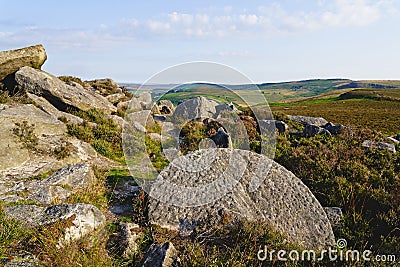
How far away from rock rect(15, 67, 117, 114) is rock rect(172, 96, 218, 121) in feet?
17.5

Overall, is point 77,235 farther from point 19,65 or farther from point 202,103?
point 202,103

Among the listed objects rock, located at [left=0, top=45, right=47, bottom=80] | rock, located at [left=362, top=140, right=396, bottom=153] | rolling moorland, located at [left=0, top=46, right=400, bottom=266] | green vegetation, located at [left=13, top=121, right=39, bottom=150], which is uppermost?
rock, located at [left=0, top=45, right=47, bottom=80]

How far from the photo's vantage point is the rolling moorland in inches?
235

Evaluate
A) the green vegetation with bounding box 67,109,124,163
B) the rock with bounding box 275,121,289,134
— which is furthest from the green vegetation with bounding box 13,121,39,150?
the rock with bounding box 275,121,289,134

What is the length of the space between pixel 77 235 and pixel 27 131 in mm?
6350

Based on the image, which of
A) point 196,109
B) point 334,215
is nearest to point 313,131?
point 196,109

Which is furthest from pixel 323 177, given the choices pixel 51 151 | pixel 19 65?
pixel 19 65

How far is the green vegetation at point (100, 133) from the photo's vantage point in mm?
12812

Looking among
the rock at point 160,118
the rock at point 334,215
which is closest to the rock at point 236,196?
the rock at point 334,215

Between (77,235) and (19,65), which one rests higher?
(19,65)

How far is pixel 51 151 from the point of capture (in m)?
10.7

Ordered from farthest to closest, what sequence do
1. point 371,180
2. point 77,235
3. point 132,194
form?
point 371,180, point 132,194, point 77,235

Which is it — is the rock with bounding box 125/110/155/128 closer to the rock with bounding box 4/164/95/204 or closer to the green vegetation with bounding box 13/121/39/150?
the green vegetation with bounding box 13/121/39/150

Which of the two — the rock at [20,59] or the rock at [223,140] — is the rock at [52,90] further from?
the rock at [223,140]
